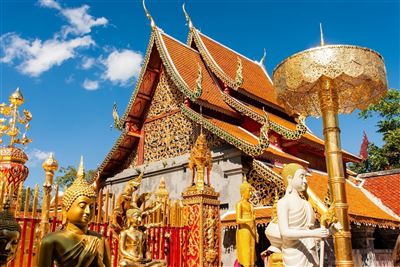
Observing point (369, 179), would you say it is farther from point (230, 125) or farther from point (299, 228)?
point (299, 228)

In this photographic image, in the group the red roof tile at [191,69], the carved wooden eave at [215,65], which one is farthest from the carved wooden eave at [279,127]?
the carved wooden eave at [215,65]

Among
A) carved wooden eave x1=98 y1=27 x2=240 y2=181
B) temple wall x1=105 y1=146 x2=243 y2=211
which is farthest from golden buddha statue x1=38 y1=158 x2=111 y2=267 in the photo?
carved wooden eave x1=98 y1=27 x2=240 y2=181

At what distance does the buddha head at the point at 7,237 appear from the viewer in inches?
72.5

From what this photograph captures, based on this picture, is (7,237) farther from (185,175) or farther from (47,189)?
(185,175)

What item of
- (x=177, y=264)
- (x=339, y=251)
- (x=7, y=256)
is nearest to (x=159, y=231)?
(x=177, y=264)

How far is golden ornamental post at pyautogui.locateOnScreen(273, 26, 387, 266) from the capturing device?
12.9 feet

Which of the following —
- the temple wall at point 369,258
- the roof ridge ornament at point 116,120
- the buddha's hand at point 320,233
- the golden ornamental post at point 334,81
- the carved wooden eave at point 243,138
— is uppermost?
the roof ridge ornament at point 116,120

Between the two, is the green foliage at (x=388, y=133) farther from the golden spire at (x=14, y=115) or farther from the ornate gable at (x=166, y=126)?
the golden spire at (x=14, y=115)

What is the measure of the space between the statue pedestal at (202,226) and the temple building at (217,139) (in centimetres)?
299

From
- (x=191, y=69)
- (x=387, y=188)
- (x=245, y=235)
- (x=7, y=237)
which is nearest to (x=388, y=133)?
(x=387, y=188)

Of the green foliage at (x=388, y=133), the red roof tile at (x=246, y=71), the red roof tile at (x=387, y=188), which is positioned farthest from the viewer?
the green foliage at (x=388, y=133)

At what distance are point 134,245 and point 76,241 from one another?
66.0 inches

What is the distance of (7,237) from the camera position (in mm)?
1849

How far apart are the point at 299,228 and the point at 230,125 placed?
8039 millimetres
